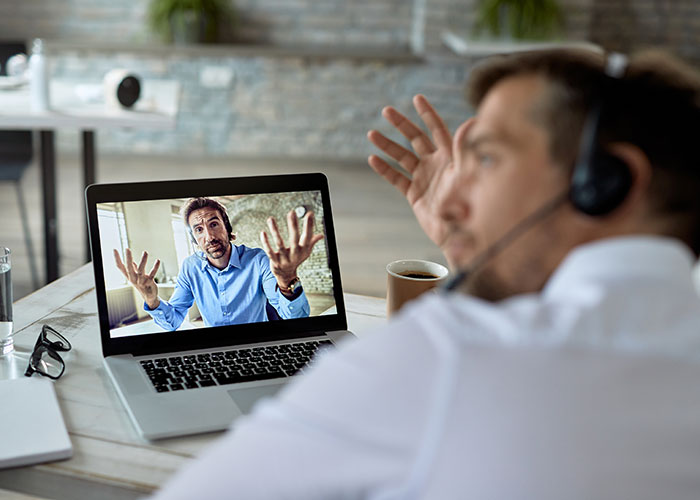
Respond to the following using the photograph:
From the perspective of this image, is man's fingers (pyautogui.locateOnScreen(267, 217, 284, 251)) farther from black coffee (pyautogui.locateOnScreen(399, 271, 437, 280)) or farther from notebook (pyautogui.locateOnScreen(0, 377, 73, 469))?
notebook (pyautogui.locateOnScreen(0, 377, 73, 469))

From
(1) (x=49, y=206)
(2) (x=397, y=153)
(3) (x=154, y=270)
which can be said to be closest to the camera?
(3) (x=154, y=270)

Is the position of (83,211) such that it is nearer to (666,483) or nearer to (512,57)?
(512,57)

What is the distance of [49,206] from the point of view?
2.79 meters

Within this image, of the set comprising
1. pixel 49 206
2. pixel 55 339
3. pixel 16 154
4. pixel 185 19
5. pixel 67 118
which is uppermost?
pixel 185 19

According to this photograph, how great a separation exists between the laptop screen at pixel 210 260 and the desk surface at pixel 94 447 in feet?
0.27

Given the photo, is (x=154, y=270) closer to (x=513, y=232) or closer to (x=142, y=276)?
(x=142, y=276)

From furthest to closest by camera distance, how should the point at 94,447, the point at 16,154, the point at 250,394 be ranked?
1. the point at 16,154
2. the point at 250,394
3. the point at 94,447

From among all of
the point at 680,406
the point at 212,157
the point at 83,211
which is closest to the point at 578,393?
the point at 680,406

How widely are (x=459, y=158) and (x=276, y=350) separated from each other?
385mm

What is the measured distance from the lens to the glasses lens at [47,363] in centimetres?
103

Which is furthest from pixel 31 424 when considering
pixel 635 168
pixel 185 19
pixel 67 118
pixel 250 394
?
pixel 185 19

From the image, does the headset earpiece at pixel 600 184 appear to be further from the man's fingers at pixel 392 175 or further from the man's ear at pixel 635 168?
the man's fingers at pixel 392 175

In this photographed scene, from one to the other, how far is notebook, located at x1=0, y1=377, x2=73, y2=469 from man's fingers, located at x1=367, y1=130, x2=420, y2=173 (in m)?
0.58

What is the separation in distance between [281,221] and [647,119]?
646 millimetres
